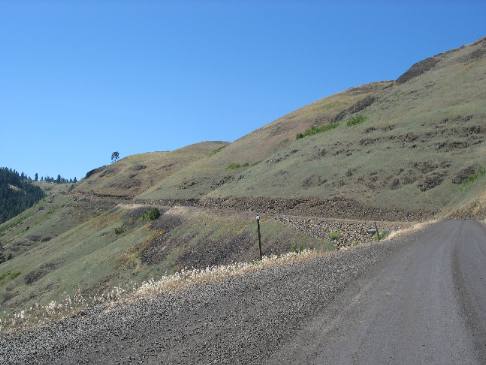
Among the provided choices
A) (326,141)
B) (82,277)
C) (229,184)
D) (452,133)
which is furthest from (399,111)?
(82,277)

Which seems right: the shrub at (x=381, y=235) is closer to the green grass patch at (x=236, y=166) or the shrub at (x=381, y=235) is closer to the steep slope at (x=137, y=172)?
the green grass patch at (x=236, y=166)

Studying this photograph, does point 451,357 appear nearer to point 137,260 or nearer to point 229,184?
point 137,260

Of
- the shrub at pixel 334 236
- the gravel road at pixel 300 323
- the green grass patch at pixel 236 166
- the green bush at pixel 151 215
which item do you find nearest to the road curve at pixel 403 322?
the gravel road at pixel 300 323

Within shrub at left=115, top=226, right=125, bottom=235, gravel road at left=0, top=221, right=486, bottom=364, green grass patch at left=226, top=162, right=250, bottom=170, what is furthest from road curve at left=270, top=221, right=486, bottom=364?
green grass patch at left=226, top=162, right=250, bottom=170

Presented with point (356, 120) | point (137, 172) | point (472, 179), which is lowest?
point (472, 179)

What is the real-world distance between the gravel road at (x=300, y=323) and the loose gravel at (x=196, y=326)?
0.03m

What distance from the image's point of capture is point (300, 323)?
947 centimetres

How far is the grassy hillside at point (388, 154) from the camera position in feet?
165

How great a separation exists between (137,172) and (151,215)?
71.5 meters

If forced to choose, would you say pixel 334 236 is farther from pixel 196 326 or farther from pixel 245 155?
pixel 245 155

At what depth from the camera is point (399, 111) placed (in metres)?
73.9

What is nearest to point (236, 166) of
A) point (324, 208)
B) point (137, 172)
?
point (324, 208)

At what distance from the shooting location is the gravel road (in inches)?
306

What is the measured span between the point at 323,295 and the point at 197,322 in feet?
10.1
